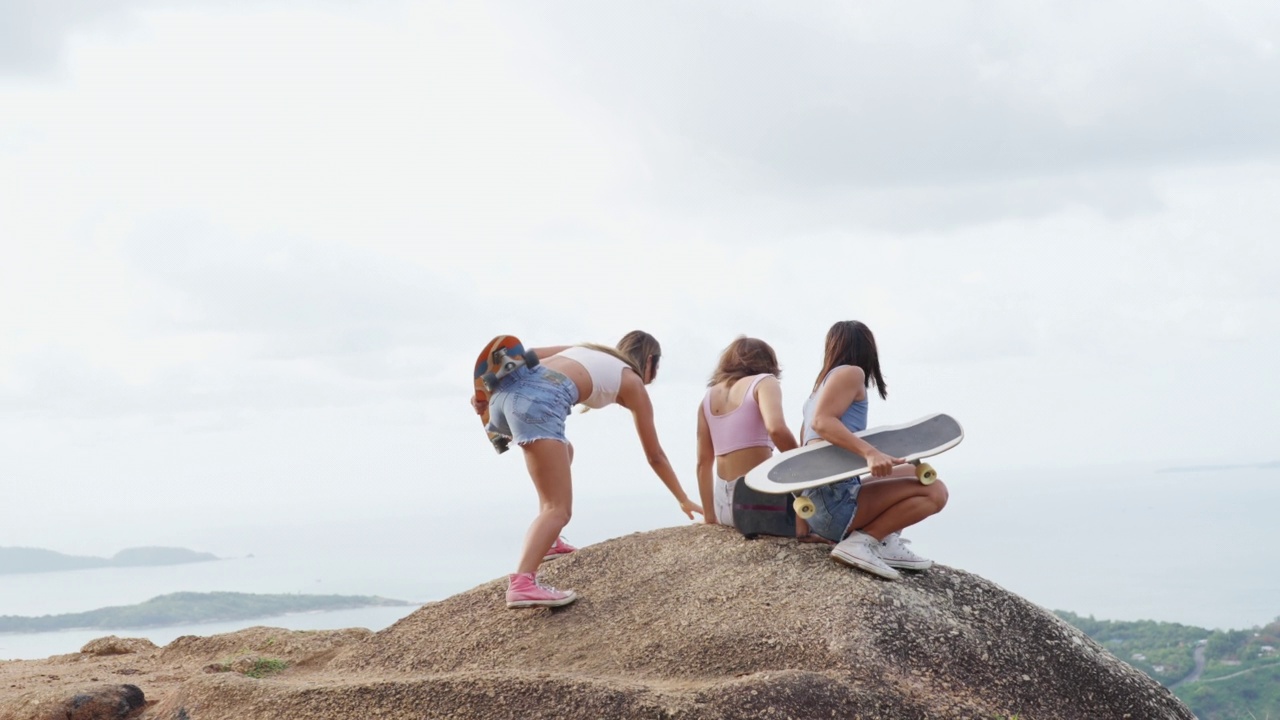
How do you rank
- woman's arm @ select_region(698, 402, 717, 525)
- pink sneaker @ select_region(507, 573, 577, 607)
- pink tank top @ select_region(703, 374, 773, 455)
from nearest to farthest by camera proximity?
1. pink sneaker @ select_region(507, 573, 577, 607)
2. pink tank top @ select_region(703, 374, 773, 455)
3. woman's arm @ select_region(698, 402, 717, 525)

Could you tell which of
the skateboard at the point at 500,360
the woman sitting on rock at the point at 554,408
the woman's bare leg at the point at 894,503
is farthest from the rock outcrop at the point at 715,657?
the skateboard at the point at 500,360

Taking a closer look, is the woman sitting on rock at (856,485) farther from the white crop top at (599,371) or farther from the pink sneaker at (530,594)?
the pink sneaker at (530,594)

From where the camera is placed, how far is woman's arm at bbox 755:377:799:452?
26.1 ft

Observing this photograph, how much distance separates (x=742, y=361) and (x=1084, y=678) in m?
3.14

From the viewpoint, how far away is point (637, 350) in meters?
8.35

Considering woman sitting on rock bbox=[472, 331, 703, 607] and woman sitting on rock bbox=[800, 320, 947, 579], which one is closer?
woman sitting on rock bbox=[800, 320, 947, 579]

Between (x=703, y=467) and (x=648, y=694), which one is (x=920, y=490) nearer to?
(x=703, y=467)

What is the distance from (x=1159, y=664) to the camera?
33.3 m

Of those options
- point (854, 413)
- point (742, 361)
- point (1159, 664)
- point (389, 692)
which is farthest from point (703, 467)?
point (1159, 664)

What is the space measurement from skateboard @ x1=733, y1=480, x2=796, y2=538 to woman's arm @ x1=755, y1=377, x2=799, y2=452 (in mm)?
434

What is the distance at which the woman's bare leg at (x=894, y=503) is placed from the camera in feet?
25.3

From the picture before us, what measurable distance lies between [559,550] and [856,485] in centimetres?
264

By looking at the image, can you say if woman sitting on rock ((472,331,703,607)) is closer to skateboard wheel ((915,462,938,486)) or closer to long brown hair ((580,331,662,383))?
long brown hair ((580,331,662,383))

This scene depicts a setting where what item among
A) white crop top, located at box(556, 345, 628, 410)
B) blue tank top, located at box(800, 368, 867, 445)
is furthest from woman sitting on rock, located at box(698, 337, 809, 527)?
white crop top, located at box(556, 345, 628, 410)
